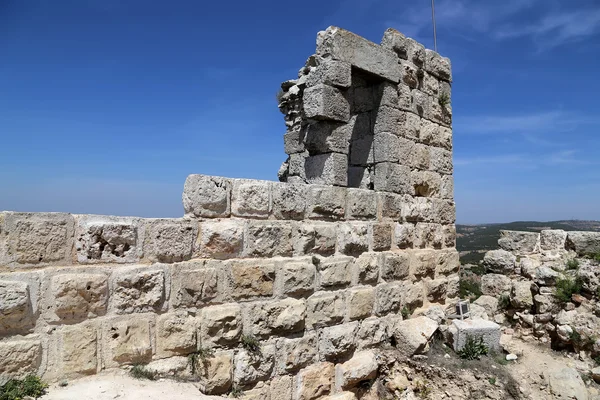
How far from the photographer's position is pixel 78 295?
122 inches

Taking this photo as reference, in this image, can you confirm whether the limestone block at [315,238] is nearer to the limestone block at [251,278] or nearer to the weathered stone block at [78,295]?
the limestone block at [251,278]

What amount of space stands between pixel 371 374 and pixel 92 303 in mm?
3086

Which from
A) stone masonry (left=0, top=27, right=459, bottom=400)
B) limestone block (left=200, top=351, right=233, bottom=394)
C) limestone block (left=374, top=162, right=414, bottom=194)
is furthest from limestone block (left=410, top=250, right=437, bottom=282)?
limestone block (left=200, top=351, right=233, bottom=394)

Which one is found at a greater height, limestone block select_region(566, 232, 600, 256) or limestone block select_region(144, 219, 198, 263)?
limestone block select_region(144, 219, 198, 263)

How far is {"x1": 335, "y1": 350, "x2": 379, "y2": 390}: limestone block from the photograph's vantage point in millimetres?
4715

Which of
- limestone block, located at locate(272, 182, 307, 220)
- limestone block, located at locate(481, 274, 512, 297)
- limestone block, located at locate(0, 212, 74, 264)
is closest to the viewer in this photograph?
limestone block, located at locate(0, 212, 74, 264)

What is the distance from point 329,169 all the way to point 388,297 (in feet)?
5.59

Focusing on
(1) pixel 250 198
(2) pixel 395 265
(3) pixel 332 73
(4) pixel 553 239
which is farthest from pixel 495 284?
(1) pixel 250 198

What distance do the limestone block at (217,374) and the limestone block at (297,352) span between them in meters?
0.58

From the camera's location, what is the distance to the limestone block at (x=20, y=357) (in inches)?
111

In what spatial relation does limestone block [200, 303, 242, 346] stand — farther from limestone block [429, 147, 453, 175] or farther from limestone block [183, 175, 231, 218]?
limestone block [429, 147, 453, 175]

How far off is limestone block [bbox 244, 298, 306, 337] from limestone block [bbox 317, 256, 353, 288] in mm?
363

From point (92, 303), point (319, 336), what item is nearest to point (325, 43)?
point (319, 336)

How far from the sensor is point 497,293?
7.47 m
